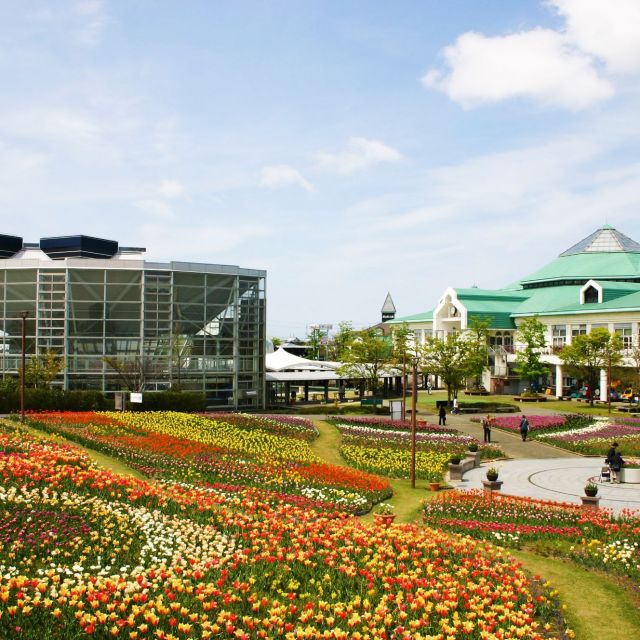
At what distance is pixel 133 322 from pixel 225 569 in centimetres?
4204

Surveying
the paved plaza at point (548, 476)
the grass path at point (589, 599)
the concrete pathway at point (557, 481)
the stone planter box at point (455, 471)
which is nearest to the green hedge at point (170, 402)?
the paved plaza at point (548, 476)

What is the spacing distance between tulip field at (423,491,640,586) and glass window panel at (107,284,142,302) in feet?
118

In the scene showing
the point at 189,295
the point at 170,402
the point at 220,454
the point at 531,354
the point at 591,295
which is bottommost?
the point at 220,454

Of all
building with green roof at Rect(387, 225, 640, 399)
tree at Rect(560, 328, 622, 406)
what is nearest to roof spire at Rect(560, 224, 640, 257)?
building with green roof at Rect(387, 225, 640, 399)

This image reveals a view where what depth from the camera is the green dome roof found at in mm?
83188

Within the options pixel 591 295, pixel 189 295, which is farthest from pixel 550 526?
pixel 591 295

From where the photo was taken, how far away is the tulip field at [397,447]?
2850cm

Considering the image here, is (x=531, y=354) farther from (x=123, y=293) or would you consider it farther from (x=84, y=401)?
(x=84, y=401)

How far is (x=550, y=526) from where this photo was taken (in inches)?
721

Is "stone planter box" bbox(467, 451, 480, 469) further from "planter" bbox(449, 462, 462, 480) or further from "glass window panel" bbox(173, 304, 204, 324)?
"glass window panel" bbox(173, 304, 204, 324)

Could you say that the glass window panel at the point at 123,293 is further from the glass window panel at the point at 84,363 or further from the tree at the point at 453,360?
the tree at the point at 453,360

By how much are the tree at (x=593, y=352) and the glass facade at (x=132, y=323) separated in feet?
92.1

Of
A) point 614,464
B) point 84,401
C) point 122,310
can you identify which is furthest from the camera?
point 122,310

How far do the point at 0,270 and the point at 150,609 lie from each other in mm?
47258
